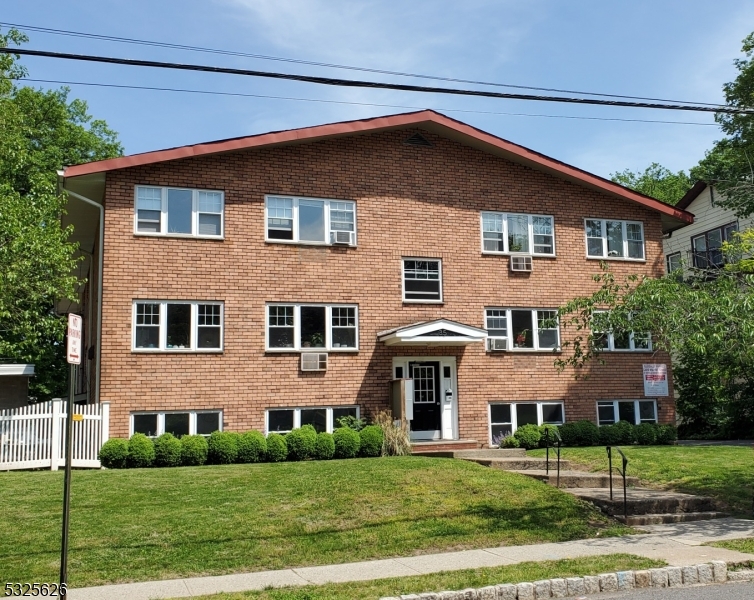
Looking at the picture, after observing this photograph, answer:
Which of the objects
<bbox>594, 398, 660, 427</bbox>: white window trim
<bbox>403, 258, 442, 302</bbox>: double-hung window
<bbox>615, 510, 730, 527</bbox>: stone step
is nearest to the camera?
<bbox>615, 510, 730, 527</bbox>: stone step

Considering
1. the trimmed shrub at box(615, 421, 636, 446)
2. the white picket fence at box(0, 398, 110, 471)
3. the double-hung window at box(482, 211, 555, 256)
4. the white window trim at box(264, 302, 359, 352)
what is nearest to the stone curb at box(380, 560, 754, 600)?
the white picket fence at box(0, 398, 110, 471)

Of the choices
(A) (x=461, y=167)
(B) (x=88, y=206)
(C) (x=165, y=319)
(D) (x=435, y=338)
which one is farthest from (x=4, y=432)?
(A) (x=461, y=167)

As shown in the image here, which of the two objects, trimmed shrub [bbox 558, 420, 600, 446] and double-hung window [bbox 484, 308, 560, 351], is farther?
double-hung window [bbox 484, 308, 560, 351]

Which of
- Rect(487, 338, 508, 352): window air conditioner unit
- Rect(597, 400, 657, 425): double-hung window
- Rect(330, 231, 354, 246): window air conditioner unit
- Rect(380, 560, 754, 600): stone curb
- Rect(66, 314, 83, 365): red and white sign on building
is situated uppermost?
Rect(330, 231, 354, 246): window air conditioner unit

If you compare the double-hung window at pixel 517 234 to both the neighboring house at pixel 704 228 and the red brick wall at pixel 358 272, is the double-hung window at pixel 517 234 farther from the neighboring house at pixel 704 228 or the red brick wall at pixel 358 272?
the neighboring house at pixel 704 228

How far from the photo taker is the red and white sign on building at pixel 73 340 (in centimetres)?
802

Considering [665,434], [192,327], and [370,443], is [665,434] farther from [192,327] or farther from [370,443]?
[192,327]

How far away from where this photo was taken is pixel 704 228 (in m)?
33.1

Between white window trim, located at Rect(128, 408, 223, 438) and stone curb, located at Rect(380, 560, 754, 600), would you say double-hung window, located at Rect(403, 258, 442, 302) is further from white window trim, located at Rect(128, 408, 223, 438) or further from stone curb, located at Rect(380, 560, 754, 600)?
stone curb, located at Rect(380, 560, 754, 600)

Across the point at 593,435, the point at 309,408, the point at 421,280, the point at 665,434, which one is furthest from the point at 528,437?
the point at 309,408

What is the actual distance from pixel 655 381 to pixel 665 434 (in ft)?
5.47

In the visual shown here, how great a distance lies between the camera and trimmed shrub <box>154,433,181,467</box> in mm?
17328

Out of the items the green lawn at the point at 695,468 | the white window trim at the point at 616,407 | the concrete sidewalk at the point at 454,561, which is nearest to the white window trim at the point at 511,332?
the white window trim at the point at 616,407

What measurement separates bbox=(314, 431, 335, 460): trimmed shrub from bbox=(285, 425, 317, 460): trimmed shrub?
0.09 metres
